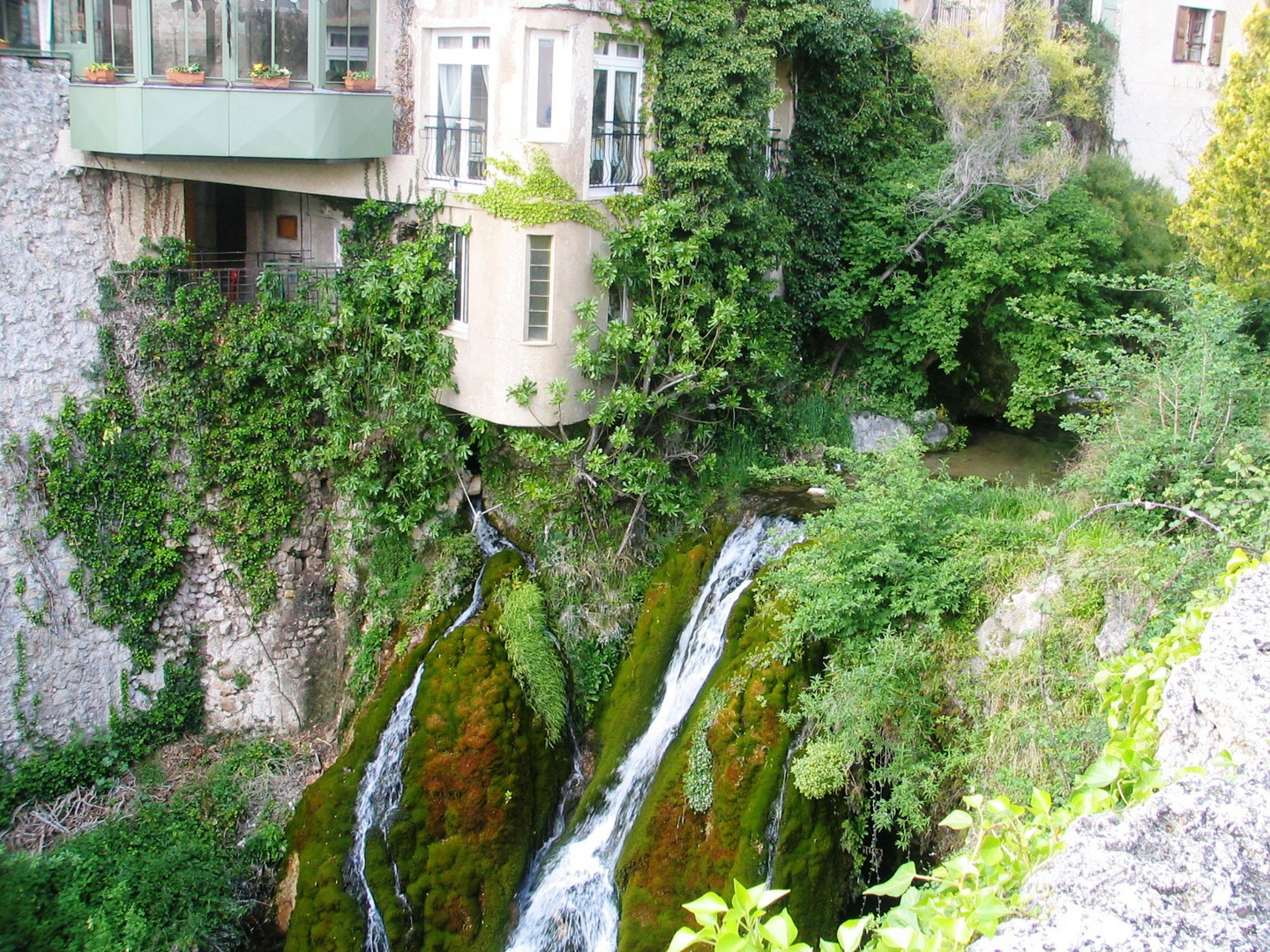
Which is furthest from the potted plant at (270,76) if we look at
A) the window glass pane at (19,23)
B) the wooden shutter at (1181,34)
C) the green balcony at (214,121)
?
the wooden shutter at (1181,34)

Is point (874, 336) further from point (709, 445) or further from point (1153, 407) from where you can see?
point (1153, 407)

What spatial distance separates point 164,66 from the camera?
547 inches

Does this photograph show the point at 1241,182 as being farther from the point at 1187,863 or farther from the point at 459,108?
the point at 1187,863

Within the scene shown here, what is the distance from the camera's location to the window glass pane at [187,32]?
45.2ft

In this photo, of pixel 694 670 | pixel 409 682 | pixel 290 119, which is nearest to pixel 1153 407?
pixel 694 670

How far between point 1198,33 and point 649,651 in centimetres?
1681

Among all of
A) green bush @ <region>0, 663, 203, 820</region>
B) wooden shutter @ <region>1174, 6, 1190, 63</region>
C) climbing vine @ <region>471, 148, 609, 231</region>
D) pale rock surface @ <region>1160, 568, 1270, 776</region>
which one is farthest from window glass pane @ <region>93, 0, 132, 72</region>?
wooden shutter @ <region>1174, 6, 1190, 63</region>

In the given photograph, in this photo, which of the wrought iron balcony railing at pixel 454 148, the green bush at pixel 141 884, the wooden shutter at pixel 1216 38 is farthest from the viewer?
the wooden shutter at pixel 1216 38

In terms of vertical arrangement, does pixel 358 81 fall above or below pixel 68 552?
above

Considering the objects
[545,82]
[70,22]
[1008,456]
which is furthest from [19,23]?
[1008,456]

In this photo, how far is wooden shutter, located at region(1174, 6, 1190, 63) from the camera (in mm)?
21312

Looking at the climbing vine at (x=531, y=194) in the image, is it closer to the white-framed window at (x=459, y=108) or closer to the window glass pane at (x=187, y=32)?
the white-framed window at (x=459, y=108)

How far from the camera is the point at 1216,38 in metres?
21.5

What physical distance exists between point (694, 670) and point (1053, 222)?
28.1 ft
